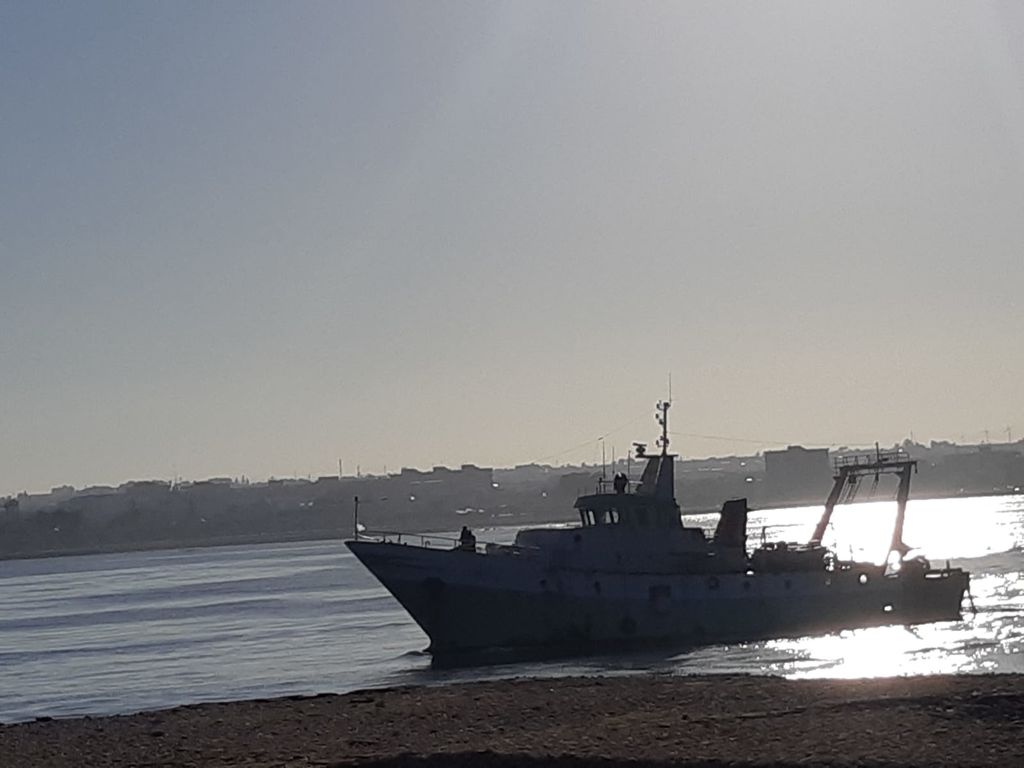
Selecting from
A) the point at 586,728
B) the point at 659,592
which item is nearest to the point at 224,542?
the point at 659,592

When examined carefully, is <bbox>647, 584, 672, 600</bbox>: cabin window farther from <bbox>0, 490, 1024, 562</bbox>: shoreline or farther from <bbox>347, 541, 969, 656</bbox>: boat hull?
<bbox>0, 490, 1024, 562</bbox>: shoreline

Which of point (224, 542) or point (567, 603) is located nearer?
point (567, 603)

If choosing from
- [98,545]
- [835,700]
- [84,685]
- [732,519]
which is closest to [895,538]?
[732,519]

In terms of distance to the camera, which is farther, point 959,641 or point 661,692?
point 959,641

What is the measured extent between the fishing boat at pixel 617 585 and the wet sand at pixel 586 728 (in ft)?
61.0

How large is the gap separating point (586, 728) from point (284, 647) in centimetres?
3322

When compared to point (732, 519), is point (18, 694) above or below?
below

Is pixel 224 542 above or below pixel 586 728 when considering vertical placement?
below

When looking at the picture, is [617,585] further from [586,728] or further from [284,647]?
[586,728]

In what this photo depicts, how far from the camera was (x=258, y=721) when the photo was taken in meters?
22.1

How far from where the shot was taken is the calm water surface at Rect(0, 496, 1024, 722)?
37500 mm

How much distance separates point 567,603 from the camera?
145 ft

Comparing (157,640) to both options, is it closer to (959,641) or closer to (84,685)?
(84,685)

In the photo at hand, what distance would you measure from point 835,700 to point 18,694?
28.2 meters
